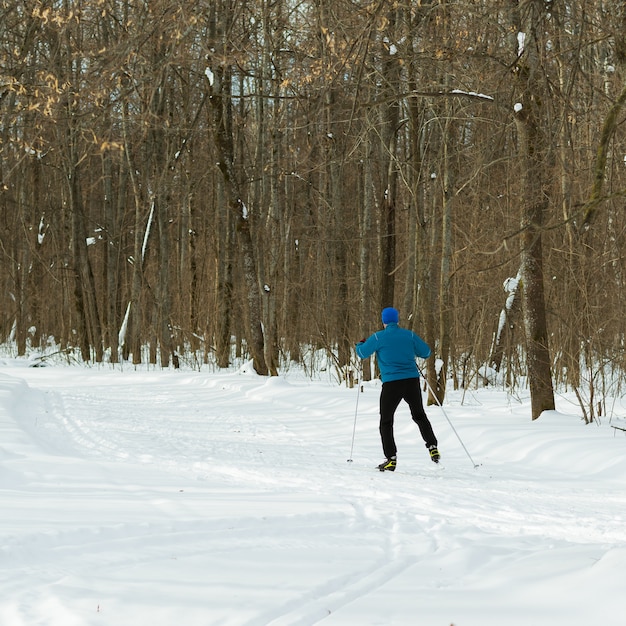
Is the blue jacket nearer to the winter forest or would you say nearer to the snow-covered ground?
the snow-covered ground

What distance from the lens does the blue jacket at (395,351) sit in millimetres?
9219

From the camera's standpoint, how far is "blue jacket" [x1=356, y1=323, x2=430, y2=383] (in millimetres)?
9219

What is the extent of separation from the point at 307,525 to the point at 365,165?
48.0ft

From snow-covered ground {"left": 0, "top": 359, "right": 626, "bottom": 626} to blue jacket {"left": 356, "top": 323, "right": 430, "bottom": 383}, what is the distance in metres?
1.10

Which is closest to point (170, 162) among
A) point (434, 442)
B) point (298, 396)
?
point (298, 396)

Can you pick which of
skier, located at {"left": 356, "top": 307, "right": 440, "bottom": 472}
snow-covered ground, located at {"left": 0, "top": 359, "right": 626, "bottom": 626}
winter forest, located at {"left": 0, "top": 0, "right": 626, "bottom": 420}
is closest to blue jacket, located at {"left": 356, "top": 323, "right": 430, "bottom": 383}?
skier, located at {"left": 356, "top": 307, "right": 440, "bottom": 472}

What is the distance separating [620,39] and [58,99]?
6.98m

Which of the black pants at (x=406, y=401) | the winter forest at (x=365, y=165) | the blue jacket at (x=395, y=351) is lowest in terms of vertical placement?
the black pants at (x=406, y=401)

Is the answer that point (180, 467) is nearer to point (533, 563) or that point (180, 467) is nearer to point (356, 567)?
point (356, 567)

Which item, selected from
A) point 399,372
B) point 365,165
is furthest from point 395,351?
point 365,165

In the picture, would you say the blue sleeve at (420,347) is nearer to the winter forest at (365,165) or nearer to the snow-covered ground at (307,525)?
the snow-covered ground at (307,525)

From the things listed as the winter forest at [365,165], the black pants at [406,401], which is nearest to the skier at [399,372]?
the black pants at [406,401]

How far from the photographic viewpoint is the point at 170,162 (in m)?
25.1

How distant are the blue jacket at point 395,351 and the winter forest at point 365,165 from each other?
5.82ft
